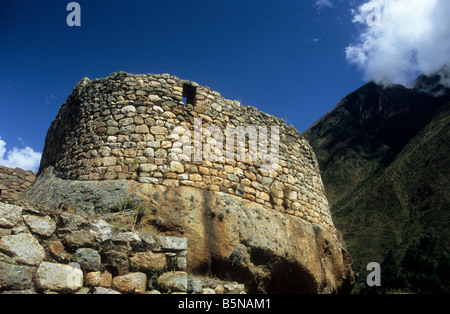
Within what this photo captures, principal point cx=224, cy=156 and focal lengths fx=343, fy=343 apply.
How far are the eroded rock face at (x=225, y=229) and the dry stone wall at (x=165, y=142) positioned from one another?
0.24m

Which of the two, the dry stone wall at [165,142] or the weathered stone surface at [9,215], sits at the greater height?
the dry stone wall at [165,142]

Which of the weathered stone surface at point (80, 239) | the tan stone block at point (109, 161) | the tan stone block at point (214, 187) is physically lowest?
the weathered stone surface at point (80, 239)

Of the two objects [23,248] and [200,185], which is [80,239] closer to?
[23,248]

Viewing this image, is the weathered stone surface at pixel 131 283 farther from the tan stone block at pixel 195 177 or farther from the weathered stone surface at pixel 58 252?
the tan stone block at pixel 195 177

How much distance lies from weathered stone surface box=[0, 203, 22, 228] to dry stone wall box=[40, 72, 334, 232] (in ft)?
7.48

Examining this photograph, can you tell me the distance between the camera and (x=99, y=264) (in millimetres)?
3285

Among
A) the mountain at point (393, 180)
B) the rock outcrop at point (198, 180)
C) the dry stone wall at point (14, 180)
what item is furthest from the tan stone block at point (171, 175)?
the mountain at point (393, 180)

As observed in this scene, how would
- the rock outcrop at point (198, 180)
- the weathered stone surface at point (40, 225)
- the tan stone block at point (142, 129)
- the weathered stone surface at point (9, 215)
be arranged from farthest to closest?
1. the tan stone block at point (142, 129)
2. the rock outcrop at point (198, 180)
3. the weathered stone surface at point (40, 225)
4. the weathered stone surface at point (9, 215)

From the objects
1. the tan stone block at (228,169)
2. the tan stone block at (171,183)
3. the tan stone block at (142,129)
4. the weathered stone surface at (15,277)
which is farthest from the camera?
the tan stone block at (228,169)

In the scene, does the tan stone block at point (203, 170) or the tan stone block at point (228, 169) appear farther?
the tan stone block at point (228, 169)

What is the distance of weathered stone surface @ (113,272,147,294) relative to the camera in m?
3.30

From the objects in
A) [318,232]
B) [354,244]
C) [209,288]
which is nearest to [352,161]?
[354,244]

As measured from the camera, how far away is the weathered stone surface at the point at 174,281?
358 centimetres

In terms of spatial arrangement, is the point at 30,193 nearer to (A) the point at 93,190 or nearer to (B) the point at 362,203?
(A) the point at 93,190
